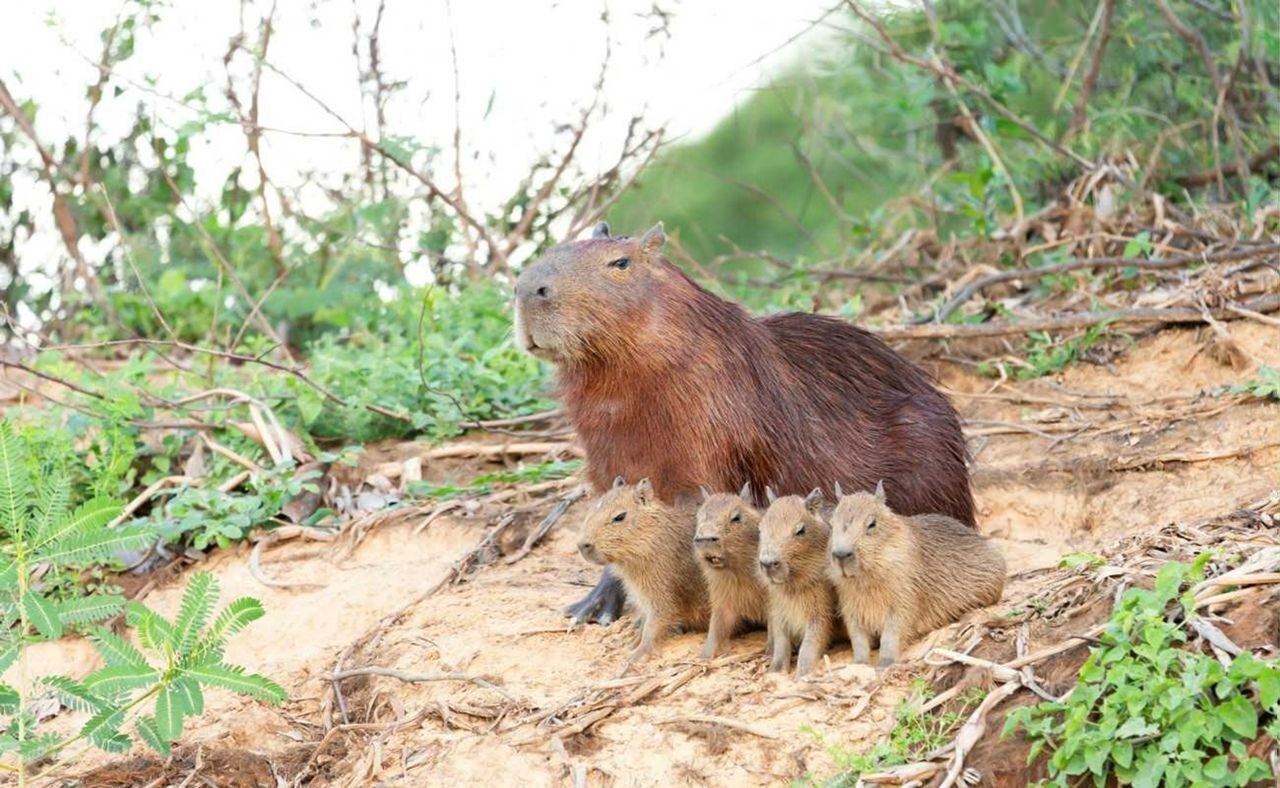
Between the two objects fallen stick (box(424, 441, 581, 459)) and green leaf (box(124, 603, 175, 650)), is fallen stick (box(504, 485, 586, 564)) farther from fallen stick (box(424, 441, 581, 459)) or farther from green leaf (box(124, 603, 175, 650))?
green leaf (box(124, 603, 175, 650))

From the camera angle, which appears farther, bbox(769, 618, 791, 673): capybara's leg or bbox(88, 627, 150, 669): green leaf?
bbox(769, 618, 791, 673): capybara's leg

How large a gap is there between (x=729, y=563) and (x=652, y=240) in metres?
1.18

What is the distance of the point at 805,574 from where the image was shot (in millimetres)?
4367

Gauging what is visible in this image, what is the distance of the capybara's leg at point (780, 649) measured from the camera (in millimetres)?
4414

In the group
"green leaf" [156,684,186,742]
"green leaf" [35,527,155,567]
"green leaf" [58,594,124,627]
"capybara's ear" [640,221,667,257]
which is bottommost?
"green leaf" [156,684,186,742]

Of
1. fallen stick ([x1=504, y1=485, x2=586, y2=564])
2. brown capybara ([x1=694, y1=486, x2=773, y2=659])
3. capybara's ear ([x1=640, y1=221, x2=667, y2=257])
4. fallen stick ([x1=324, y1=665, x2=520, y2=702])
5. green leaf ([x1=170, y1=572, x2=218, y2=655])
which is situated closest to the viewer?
green leaf ([x1=170, y1=572, x2=218, y2=655])

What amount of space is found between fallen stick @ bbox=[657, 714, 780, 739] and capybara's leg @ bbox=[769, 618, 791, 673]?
34cm

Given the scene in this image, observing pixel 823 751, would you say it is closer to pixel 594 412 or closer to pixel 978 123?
pixel 594 412

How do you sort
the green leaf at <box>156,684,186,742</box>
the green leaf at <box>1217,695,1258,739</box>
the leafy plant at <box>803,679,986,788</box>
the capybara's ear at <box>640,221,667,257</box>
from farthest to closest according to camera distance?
1. the capybara's ear at <box>640,221,667,257</box>
2. the green leaf at <box>156,684,186,742</box>
3. the leafy plant at <box>803,679,986,788</box>
4. the green leaf at <box>1217,695,1258,739</box>

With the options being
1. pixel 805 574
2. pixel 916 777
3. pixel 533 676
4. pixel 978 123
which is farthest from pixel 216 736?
pixel 978 123

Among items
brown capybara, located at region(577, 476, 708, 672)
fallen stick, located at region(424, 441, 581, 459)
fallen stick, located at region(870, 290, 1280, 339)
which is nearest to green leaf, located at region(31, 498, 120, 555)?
brown capybara, located at region(577, 476, 708, 672)

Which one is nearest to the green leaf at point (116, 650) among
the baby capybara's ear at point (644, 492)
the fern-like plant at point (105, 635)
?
the fern-like plant at point (105, 635)

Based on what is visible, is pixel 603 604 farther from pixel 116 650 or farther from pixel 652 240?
pixel 116 650

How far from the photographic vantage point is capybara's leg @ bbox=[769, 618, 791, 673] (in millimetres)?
4414
